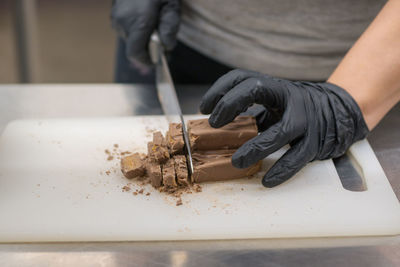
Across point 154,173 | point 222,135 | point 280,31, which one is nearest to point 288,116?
point 222,135

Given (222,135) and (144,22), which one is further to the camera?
(144,22)

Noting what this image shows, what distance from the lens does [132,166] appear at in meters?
2.02

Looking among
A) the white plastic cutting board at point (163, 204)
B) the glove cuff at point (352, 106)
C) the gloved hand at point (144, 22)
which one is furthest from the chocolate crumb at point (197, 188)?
the gloved hand at point (144, 22)

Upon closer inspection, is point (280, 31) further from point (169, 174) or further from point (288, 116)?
point (169, 174)

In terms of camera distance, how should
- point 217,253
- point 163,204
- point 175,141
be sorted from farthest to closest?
1. point 175,141
2. point 163,204
3. point 217,253

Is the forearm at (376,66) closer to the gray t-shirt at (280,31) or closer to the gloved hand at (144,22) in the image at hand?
the gray t-shirt at (280,31)

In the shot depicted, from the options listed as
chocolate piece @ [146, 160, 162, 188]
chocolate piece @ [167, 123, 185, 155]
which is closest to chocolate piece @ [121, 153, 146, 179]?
chocolate piece @ [146, 160, 162, 188]

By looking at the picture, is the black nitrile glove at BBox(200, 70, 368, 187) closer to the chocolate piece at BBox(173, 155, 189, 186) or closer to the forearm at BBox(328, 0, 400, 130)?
the forearm at BBox(328, 0, 400, 130)

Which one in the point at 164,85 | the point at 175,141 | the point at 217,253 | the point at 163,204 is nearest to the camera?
the point at 217,253

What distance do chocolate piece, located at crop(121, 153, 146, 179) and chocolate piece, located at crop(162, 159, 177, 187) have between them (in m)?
0.10

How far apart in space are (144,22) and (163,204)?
121 cm

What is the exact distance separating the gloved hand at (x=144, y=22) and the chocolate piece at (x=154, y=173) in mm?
956

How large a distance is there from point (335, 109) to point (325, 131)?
0.36 feet

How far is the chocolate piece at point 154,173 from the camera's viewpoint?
1.96 metres
